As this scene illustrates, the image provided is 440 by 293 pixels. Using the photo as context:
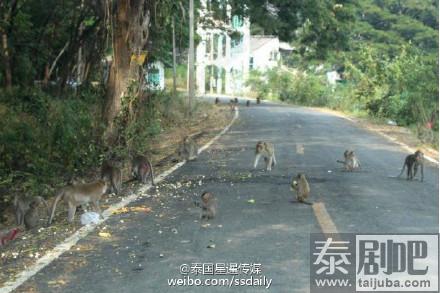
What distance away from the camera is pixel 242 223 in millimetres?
9062

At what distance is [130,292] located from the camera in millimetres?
6180

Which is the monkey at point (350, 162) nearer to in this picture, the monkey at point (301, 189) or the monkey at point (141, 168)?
the monkey at point (301, 189)

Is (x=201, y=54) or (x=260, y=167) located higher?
(x=201, y=54)

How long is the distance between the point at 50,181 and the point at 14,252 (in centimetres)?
421

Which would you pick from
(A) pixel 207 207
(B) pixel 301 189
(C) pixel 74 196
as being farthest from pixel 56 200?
(B) pixel 301 189

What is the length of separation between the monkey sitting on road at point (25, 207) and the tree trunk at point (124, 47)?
14.8 feet

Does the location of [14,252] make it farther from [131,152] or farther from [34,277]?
[131,152]

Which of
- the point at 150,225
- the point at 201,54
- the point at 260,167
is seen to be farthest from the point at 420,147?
the point at 201,54

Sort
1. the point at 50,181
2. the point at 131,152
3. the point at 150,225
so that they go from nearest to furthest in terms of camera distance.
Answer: the point at 150,225 → the point at 50,181 → the point at 131,152

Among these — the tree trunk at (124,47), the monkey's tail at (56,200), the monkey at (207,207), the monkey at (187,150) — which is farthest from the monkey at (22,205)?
the monkey at (187,150)

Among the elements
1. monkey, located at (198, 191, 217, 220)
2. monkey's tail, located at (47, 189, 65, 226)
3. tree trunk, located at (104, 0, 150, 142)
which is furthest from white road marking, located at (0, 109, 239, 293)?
tree trunk, located at (104, 0, 150, 142)

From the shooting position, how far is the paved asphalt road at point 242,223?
264 inches

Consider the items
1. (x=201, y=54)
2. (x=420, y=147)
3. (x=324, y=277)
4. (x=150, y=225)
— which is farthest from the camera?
(x=201, y=54)

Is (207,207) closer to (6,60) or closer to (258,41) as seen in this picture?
(6,60)
